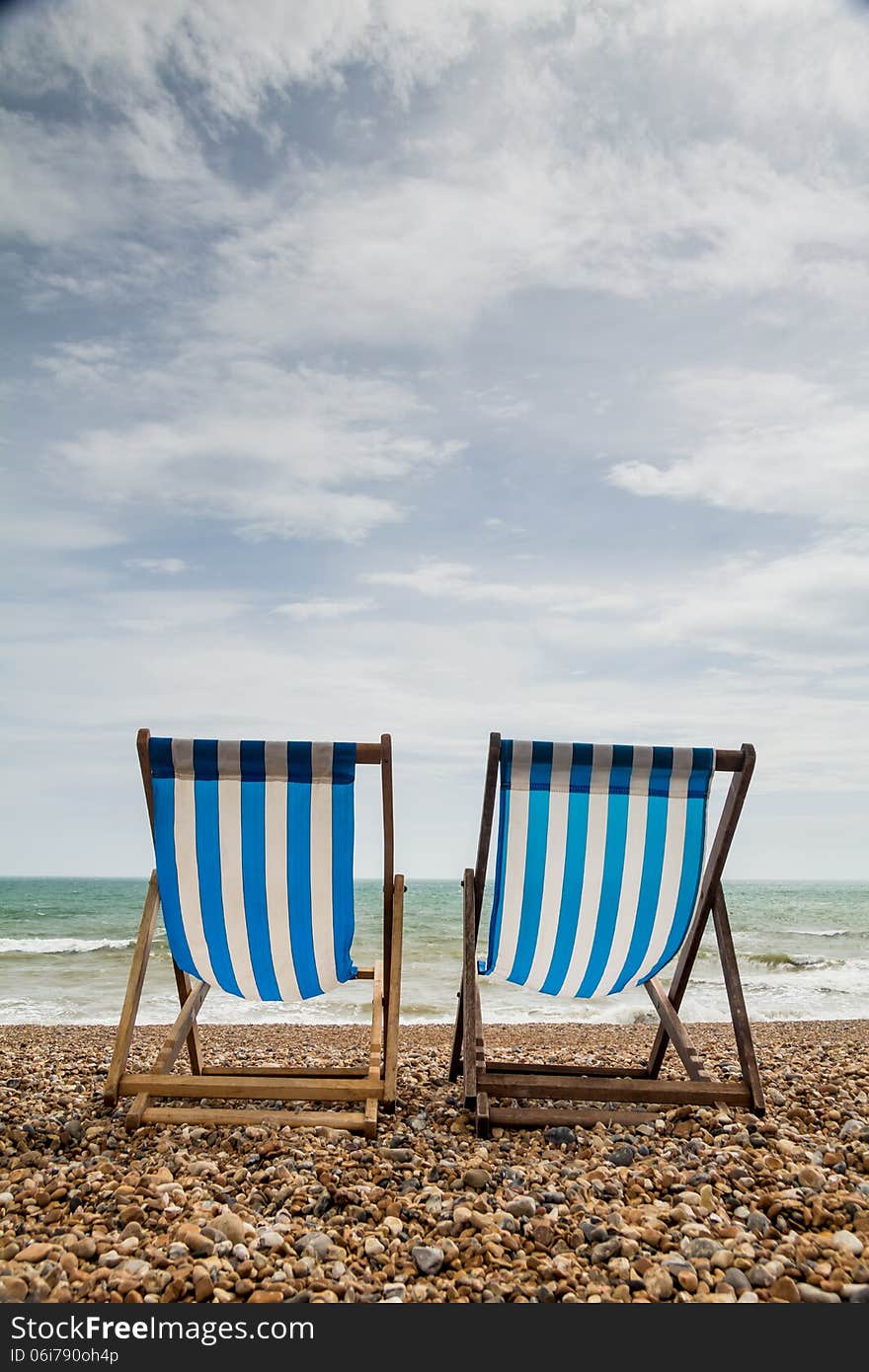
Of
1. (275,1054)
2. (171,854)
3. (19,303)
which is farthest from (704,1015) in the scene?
(19,303)

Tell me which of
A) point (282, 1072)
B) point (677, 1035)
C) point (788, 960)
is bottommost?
point (788, 960)

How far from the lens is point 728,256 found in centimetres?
737

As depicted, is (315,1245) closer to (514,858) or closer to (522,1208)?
(522,1208)

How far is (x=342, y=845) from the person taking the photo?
3146 mm

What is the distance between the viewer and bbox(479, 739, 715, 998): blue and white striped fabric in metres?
3.14

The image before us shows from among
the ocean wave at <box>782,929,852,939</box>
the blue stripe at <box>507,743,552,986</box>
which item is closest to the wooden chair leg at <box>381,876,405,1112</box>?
the blue stripe at <box>507,743,552,986</box>

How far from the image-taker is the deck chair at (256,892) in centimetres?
301

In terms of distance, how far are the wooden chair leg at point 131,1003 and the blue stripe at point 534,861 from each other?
137 centimetres

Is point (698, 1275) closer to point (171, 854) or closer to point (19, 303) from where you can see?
point (171, 854)

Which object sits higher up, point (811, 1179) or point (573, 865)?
point (573, 865)

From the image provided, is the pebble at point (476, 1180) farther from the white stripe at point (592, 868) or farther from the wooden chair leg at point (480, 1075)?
the white stripe at point (592, 868)

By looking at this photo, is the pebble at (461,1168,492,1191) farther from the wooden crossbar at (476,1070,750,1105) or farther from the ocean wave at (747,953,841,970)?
the ocean wave at (747,953,841,970)

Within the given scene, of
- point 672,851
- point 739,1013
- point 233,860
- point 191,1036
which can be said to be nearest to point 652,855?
point 672,851

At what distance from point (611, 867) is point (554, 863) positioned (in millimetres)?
217
